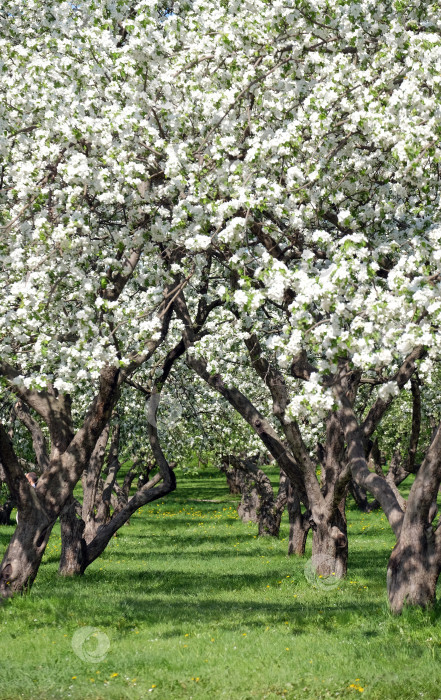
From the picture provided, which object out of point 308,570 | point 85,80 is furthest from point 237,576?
point 85,80

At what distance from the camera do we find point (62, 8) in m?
12.4

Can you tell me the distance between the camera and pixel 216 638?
38.1 feet

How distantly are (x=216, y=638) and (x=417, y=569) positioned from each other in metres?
2.92

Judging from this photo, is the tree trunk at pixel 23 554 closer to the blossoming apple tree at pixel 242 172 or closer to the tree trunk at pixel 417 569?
the blossoming apple tree at pixel 242 172

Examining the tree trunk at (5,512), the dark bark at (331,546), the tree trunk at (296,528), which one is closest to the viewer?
the dark bark at (331,546)

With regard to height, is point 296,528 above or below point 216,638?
below

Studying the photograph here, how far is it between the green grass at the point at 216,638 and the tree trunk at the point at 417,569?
9.8 inches

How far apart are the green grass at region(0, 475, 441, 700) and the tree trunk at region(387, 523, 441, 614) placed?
249mm

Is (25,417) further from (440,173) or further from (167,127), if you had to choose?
(440,173)

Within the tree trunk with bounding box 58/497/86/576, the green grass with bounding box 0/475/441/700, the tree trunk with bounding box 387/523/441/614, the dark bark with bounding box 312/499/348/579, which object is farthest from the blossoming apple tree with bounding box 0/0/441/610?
the tree trunk with bounding box 58/497/86/576

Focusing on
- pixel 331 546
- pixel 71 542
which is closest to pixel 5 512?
pixel 71 542

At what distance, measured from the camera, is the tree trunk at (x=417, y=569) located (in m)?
11.4

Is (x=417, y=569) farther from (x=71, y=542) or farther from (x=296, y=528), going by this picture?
(x=296, y=528)

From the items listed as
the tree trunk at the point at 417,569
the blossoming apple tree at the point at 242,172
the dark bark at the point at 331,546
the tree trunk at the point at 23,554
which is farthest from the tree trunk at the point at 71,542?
the tree trunk at the point at 417,569
